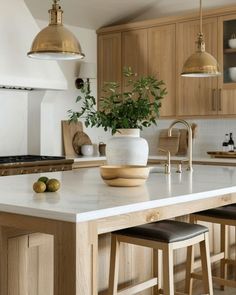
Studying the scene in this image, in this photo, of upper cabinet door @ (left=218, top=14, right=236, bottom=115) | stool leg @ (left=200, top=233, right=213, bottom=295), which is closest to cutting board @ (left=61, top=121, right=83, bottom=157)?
upper cabinet door @ (left=218, top=14, right=236, bottom=115)

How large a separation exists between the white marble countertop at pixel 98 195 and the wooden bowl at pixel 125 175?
0.04 metres

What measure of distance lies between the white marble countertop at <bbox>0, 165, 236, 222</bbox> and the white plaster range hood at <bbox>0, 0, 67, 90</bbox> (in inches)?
87.2

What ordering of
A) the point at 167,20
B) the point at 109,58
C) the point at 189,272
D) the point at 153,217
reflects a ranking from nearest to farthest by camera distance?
the point at 153,217, the point at 189,272, the point at 167,20, the point at 109,58

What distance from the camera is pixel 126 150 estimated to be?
354 centimetres

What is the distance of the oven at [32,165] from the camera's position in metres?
5.12

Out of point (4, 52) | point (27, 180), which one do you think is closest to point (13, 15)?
point (4, 52)

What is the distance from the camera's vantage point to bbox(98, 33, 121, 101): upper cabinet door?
276 inches

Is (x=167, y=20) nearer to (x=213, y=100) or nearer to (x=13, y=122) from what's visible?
(x=213, y=100)

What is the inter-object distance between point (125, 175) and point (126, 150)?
1.90 ft

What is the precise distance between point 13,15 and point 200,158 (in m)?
2.58

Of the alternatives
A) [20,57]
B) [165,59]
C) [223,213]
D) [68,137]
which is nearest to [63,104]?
[68,137]

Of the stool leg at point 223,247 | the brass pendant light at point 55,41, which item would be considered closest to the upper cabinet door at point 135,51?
the stool leg at point 223,247

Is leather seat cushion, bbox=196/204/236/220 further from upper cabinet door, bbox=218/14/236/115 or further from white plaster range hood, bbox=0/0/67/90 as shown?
A: white plaster range hood, bbox=0/0/67/90

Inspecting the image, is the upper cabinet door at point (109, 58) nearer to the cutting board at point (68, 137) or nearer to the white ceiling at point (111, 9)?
the white ceiling at point (111, 9)
